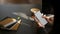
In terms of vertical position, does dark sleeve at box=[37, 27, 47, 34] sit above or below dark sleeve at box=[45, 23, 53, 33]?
below

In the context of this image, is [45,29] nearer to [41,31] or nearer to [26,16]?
[41,31]

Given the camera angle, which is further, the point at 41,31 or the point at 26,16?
the point at 26,16

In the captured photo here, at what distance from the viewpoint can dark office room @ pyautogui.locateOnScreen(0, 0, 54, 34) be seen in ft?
2.96

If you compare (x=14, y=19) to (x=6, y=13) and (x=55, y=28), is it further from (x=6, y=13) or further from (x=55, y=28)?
(x=55, y=28)

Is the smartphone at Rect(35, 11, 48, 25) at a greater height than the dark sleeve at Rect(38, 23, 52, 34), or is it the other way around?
the smartphone at Rect(35, 11, 48, 25)

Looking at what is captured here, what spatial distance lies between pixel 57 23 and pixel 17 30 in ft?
0.88

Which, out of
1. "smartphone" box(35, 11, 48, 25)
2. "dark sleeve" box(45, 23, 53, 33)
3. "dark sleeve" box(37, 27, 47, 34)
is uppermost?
"smartphone" box(35, 11, 48, 25)

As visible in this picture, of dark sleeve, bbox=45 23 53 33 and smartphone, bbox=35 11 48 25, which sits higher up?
smartphone, bbox=35 11 48 25

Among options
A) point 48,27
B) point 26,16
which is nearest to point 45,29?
point 48,27

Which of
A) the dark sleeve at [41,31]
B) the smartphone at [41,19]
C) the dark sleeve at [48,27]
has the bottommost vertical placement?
the dark sleeve at [41,31]

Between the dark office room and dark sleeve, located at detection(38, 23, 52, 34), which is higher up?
the dark office room

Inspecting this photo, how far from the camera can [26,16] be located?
1021 millimetres

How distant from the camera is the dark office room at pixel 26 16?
901 mm

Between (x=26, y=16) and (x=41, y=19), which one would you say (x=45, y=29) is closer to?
(x=41, y=19)
